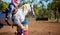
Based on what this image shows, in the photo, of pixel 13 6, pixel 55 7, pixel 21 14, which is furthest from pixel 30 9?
pixel 55 7

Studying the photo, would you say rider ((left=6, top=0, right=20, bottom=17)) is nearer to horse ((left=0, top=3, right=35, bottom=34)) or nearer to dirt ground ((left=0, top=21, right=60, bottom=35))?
horse ((left=0, top=3, right=35, bottom=34))

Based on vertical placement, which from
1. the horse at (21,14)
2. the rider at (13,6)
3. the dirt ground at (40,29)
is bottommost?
the dirt ground at (40,29)

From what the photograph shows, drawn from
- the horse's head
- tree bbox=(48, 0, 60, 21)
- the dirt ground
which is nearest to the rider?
the horse's head

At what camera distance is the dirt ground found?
12.2 feet

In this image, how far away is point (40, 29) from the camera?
376cm

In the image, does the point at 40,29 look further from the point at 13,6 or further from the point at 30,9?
the point at 13,6

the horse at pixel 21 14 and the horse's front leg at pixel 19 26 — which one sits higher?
the horse at pixel 21 14

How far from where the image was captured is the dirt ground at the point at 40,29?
12.2 feet

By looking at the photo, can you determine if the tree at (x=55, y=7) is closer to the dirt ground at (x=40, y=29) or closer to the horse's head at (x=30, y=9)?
the dirt ground at (x=40, y=29)

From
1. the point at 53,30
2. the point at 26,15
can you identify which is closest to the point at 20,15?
the point at 26,15

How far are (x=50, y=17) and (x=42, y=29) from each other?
0.25 m

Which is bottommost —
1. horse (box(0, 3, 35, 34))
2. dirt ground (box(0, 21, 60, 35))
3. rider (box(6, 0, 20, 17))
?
dirt ground (box(0, 21, 60, 35))

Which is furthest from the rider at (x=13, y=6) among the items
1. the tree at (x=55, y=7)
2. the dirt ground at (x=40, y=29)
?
the tree at (x=55, y=7)

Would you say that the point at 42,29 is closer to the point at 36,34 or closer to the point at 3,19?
the point at 36,34
